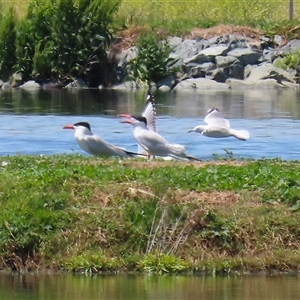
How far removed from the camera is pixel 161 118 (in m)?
25.4

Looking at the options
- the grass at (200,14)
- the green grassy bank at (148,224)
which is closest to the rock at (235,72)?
the grass at (200,14)

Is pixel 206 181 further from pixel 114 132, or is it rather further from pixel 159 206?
pixel 114 132

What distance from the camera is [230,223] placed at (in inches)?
420

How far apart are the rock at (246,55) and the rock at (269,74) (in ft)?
2.36

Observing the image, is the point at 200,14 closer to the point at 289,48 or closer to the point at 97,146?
the point at 289,48

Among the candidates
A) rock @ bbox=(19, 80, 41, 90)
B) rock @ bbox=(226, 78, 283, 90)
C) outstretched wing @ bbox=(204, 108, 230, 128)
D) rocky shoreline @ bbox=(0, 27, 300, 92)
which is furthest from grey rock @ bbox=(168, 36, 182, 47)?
outstretched wing @ bbox=(204, 108, 230, 128)

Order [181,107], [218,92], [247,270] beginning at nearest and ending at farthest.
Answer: [247,270]
[181,107]
[218,92]

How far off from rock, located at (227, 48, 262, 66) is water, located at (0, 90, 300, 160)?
3.61 meters

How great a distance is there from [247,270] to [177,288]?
97 centimetres

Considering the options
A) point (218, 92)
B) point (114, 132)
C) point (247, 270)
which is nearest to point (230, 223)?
point (247, 270)

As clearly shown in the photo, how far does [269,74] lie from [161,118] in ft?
39.6

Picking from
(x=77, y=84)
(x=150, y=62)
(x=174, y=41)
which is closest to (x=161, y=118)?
(x=150, y=62)

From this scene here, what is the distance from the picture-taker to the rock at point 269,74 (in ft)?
120

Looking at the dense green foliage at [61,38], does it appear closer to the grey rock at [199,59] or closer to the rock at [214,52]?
the grey rock at [199,59]
